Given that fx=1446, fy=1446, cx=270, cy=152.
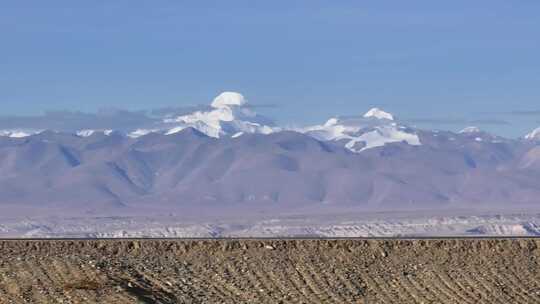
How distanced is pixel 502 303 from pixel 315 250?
29.2ft

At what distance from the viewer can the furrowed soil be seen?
171 ft

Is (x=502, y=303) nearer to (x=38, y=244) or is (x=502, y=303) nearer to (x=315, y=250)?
(x=315, y=250)

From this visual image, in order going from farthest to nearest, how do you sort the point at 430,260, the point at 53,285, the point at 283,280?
the point at 430,260, the point at 283,280, the point at 53,285

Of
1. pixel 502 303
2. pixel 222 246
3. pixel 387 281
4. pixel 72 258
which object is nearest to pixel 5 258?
pixel 72 258

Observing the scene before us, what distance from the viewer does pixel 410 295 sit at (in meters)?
54.3

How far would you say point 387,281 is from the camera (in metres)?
55.7

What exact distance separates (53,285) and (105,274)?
7.24 ft

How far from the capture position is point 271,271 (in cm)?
5606

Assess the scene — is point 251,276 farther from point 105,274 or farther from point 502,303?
point 502,303

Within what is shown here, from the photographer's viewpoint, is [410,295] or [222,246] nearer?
[410,295]

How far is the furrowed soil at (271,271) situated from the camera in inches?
2055

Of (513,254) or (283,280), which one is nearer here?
(283,280)

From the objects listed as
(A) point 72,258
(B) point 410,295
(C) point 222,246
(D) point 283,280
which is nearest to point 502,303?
(B) point 410,295

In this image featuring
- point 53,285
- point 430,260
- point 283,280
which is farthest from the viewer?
point 430,260
